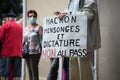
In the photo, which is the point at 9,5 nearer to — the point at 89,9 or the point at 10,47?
the point at 10,47

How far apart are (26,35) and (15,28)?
711mm

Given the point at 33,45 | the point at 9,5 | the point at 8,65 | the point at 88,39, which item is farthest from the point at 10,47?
the point at 9,5

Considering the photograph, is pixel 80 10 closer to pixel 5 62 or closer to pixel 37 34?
pixel 37 34

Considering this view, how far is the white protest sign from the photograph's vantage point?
4.74 m

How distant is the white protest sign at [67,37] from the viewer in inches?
187

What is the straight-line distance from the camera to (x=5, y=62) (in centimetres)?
798

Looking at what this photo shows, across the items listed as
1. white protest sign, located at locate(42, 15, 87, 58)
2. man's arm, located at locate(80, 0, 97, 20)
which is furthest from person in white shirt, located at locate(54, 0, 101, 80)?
white protest sign, located at locate(42, 15, 87, 58)

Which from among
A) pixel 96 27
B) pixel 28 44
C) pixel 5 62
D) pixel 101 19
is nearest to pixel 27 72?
pixel 5 62

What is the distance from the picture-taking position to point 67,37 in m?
4.82

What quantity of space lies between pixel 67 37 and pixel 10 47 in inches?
133

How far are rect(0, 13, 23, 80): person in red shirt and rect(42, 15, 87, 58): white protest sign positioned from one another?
304 centimetres

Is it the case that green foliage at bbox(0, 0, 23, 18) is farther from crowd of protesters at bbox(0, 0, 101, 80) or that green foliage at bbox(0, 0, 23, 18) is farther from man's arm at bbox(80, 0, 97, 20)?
man's arm at bbox(80, 0, 97, 20)

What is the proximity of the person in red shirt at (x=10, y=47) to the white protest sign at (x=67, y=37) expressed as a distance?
304 cm

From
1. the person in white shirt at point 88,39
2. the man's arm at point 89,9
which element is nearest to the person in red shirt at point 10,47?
the person in white shirt at point 88,39
